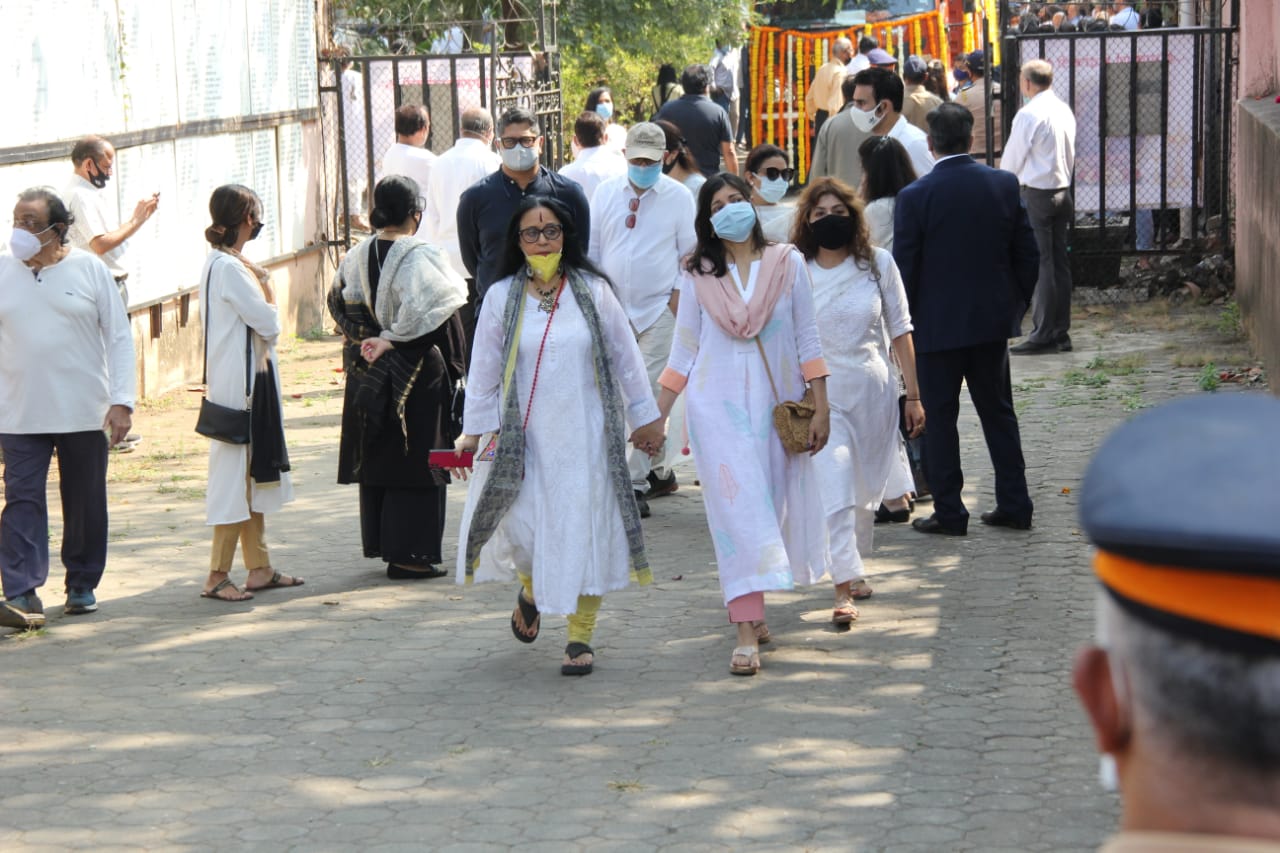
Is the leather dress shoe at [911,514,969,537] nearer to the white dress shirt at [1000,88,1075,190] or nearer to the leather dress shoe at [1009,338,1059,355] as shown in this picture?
the leather dress shoe at [1009,338,1059,355]

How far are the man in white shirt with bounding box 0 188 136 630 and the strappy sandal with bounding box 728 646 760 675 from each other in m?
2.72

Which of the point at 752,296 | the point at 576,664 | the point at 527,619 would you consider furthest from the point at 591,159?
the point at 576,664

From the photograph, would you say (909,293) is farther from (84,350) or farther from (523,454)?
(84,350)

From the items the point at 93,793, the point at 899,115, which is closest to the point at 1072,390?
the point at 899,115

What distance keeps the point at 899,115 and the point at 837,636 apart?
412cm

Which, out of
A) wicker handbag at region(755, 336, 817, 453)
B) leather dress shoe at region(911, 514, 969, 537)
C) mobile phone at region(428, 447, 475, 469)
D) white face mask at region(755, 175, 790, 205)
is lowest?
leather dress shoe at region(911, 514, 969, 537)

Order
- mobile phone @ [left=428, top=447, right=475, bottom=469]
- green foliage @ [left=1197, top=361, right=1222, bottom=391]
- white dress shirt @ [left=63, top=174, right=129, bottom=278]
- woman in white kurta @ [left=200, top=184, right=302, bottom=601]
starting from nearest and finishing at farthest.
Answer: mobile phone @ [left=428, top=447, right=475, bottom=469]
woman in white kurta @ [left=200, top=184, right=302, bottom=601]
white dress shirt @ [left=63, top=174, right=129, bottom=278]
green foliage @ [left=1197, top=361, right=1222, bottom=391]

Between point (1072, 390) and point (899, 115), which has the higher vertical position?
point (899, 115)

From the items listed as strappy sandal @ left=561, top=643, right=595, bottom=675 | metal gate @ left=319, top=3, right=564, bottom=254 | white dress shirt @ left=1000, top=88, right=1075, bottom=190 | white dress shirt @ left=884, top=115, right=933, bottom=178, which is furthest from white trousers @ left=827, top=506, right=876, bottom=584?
metal gate @ left=319, top=3, right=564, bottom=254

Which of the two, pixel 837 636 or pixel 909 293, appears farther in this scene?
pixel 909 293

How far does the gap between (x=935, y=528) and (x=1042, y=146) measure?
5.68 metres

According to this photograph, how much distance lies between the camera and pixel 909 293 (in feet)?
26.9

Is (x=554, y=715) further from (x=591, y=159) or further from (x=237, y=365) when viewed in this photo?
(x=591, y=159)

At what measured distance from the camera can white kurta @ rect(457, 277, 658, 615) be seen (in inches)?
247
